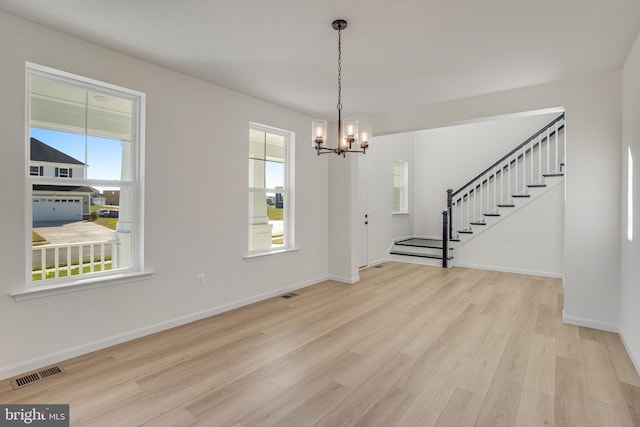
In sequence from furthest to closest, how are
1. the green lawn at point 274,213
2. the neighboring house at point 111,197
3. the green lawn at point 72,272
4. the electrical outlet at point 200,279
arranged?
the green lawn at point 274,213
the electrical outlet at point 200,279
the neighboring house at point 111,197
the green lawn at point 72,272

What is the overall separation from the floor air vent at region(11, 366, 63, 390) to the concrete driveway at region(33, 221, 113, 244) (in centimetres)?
102

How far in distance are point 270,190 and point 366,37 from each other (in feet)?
8.07

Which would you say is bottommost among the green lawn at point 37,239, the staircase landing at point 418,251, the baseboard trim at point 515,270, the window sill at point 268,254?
the baseboard trim at point 515,270

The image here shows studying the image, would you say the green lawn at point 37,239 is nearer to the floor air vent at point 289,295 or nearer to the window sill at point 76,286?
the window sill at point 76,286

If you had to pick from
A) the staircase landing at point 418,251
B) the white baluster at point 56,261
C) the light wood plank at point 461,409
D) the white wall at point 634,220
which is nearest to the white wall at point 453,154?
the staircase landing at point 418,251

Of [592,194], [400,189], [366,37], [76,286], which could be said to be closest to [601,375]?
[592,194]

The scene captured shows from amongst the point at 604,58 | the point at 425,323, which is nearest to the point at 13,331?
the point at 425,323

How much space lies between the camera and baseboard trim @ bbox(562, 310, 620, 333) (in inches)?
126

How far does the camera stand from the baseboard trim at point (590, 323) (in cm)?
321

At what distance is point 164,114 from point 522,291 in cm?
535

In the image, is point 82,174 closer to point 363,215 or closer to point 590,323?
point 363,215

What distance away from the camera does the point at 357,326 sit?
333 cm

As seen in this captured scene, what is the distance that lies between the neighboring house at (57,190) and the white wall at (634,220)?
4724 millimetres

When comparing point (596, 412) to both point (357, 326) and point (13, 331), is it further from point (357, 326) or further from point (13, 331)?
point (13, 331)
